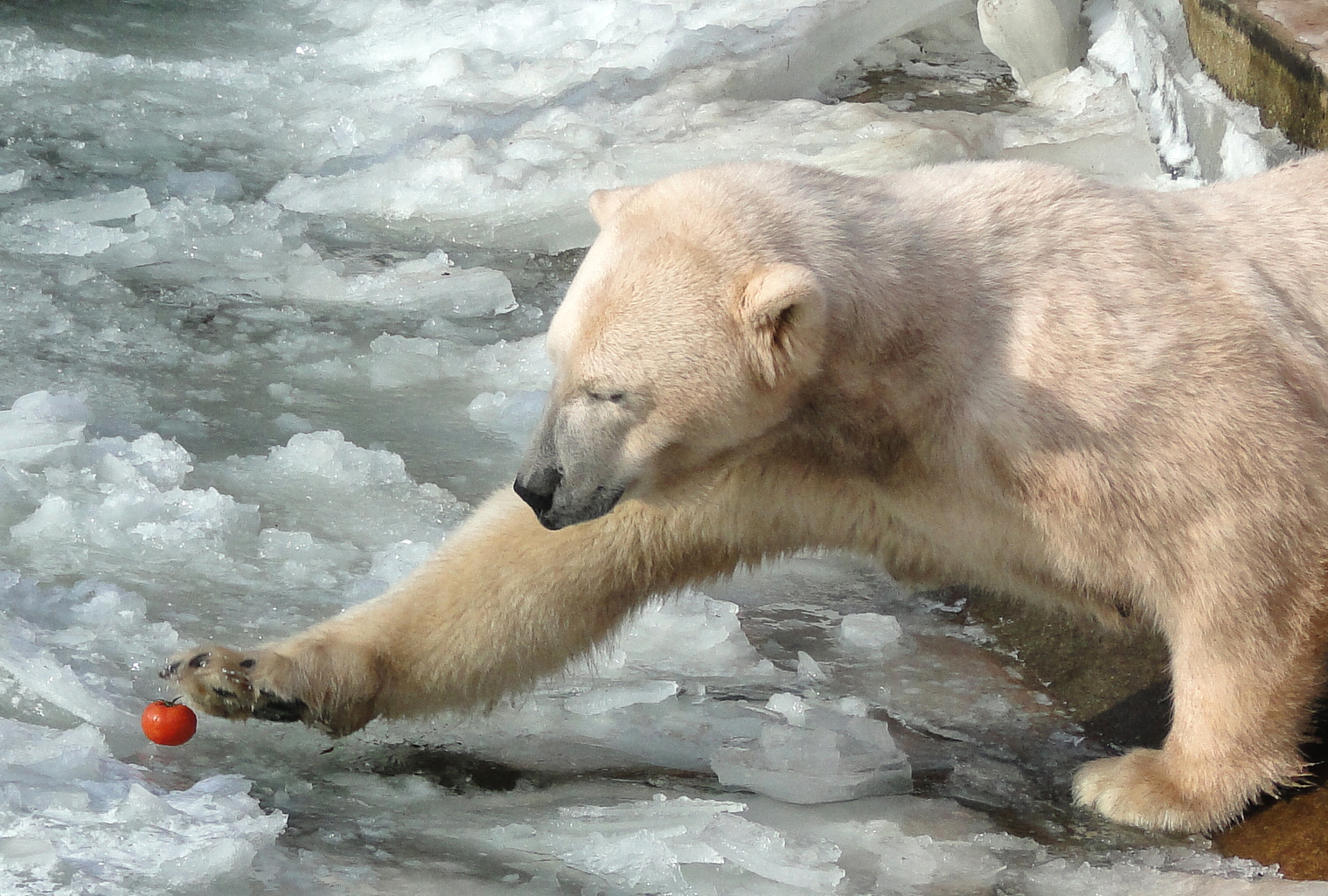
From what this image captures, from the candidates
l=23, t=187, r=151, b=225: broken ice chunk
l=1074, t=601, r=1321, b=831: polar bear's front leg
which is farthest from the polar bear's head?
l=23, t=187, r=151, b=225: broken ice chunk

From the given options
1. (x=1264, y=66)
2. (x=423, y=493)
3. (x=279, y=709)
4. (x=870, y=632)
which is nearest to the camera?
(x=279, y=709)

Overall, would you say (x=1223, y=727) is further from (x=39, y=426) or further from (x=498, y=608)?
(x=39, y=426)

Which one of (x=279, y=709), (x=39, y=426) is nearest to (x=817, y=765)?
(x=279, y=709)

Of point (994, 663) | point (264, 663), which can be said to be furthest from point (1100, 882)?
point (264, 663)

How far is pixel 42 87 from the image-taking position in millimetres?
6594

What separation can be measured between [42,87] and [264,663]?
5.05 meters

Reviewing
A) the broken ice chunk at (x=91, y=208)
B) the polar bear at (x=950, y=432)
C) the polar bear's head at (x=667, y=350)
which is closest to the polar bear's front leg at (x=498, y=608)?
the polar bear at (x=950, y=432)

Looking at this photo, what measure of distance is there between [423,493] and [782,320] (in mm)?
1581

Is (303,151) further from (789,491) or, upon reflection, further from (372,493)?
(789,491)

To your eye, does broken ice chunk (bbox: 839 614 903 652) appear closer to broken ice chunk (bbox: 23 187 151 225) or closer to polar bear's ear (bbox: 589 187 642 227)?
polar bear's ear (bbox: 589 187 642 227)

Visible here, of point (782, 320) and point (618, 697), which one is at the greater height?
point (782, 320)

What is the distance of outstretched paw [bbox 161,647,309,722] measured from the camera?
96.1 inches

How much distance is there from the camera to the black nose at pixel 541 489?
231 centimetres

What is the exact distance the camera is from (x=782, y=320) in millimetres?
2244
